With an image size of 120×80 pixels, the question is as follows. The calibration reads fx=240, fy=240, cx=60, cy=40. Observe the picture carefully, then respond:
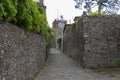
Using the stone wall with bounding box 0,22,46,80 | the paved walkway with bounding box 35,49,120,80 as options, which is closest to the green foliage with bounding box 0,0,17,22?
the stone wall with bounding box 0,22,46,80

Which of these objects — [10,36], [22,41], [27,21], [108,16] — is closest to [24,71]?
[22,41]

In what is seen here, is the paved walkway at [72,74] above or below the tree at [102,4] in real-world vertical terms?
below

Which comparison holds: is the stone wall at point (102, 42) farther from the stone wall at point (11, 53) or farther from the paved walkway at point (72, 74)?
the stone wall at point (11, 53)

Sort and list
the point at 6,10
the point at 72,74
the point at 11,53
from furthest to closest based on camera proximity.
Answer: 1. the point at 72,74
2. the point at 11,53
3. the point at 6,10

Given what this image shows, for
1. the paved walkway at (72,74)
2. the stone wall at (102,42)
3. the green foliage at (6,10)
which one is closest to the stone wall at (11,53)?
the green foliage at (6,10)

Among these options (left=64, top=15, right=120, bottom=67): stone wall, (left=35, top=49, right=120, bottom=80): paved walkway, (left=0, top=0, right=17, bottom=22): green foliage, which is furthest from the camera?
(left=64, top=15, right=120, bottom=67): stone wall

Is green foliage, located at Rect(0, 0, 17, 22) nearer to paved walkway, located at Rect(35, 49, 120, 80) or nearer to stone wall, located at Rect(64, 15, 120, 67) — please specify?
paved walkway, located at Rect(35, 49, 120, 80)

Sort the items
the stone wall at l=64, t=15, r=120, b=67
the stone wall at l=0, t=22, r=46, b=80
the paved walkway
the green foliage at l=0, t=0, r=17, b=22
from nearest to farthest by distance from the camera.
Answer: the green foliage at l=0, t=0, r=17, b=22, the stone wall at l=0, t=22, r=46, b=80, the paved walkway, the stone wall at l=64, t=15, r=120, b=67

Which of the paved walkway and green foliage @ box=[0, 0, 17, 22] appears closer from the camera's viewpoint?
green foliage @ box=[0, 0, 17, 22]

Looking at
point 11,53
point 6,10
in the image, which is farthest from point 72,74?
point 6,10

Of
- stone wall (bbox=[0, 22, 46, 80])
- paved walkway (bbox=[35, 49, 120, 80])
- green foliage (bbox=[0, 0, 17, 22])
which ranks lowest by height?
paved walkway (bbox=[35, 49, 120, 80])

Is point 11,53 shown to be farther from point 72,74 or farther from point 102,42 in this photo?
point 102,42

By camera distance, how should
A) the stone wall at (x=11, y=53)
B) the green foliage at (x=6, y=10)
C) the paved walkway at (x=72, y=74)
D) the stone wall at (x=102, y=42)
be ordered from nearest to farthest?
1. the green foliage at (x=6, y=10)
2. the stone wall at (x=11, y=53)
3. the paved walkway at (x=72, y=74)
4. the stone wall at (x=102, y=42)

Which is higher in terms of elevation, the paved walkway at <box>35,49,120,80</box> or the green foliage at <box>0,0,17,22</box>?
the green foliage at <box>0,0,17,22</box>
